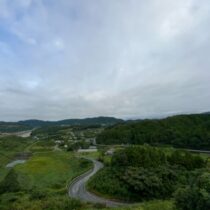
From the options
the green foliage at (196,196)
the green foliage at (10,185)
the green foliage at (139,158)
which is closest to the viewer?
the green foliage at (196,196)

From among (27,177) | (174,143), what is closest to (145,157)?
(27,177)

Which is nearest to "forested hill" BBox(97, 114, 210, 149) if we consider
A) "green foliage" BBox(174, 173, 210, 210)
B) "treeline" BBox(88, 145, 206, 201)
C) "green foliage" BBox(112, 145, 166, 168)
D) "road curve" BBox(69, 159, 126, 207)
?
"treeline" BBox(88, 145, 206, 201)

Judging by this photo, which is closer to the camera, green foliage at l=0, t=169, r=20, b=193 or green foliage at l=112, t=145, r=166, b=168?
green foliage at l=0, t=169, r=20, b=193

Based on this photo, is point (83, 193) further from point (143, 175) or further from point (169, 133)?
point (169, 133)

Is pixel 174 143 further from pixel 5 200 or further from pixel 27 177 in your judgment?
pixel 5 200

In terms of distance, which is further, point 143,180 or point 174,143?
point 174,143

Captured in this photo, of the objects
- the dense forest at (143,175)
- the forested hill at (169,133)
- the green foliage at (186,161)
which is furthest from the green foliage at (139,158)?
the forested hill at (169,133)

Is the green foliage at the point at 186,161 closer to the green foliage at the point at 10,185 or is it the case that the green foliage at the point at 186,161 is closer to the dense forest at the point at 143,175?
the dense forest at the point at 143,175

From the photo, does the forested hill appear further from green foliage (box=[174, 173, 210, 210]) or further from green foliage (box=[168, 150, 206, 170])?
green foliage (box=[174, 173, 210, 210])
